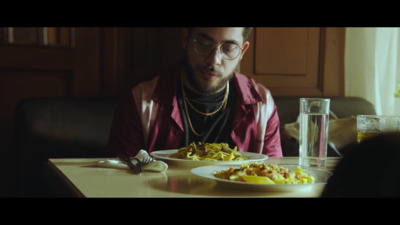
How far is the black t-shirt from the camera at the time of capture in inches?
83.7

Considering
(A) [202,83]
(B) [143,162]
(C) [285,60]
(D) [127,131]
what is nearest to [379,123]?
(B) [143,162]

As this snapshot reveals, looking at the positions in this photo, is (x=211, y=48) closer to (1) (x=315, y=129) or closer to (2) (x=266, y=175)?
(1) (x=315, y=129)

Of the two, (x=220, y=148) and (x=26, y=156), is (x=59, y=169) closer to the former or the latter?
(x=220, y=148)

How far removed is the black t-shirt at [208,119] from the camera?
2.13 metres

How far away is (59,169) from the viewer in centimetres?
136

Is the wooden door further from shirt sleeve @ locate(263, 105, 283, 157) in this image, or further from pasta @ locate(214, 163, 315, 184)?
pasta @ locate(214, 163, 315, 184)

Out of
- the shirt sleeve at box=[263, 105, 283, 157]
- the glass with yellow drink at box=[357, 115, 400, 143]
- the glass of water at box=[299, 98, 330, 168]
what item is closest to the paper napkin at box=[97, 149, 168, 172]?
the glass of water at box=[299, 98, 330, 168]

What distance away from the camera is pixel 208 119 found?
7.13 ft

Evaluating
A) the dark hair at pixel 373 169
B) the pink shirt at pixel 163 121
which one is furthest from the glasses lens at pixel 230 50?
the dark hair at pixel 373 169

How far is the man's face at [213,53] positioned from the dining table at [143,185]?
0.64 m

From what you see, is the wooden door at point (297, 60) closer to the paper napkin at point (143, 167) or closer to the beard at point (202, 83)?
the beard at point (202, 83)
